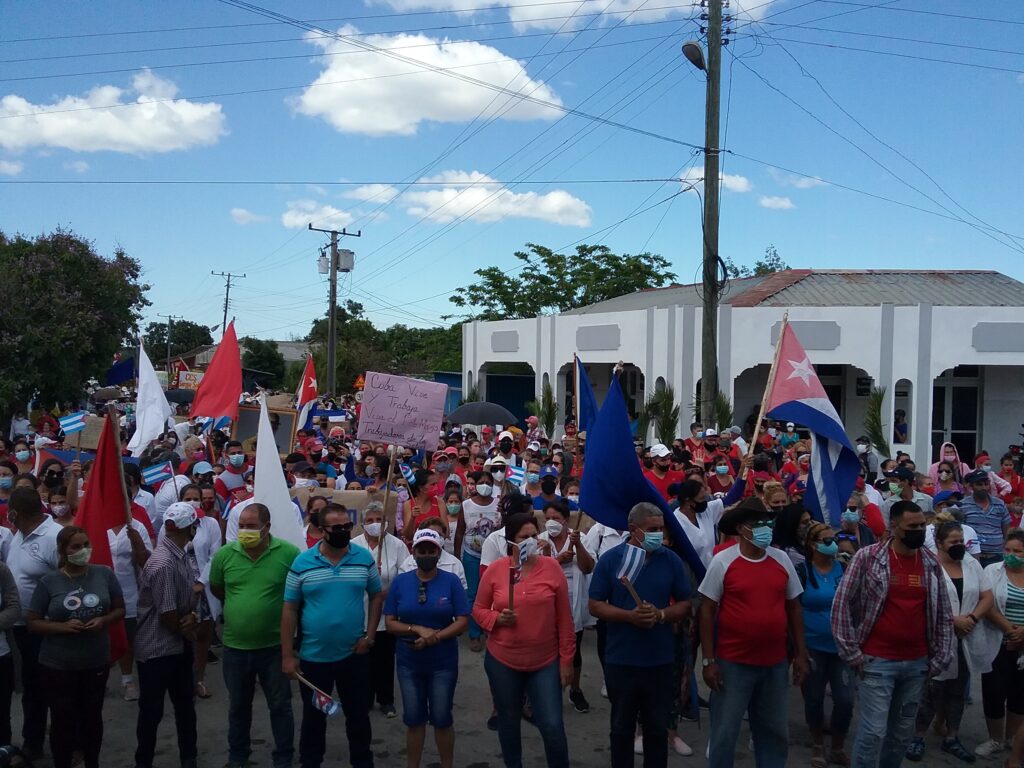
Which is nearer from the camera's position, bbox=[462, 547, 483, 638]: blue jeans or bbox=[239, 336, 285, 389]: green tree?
bbox=[462, 547, 483, 638]: blue jeans

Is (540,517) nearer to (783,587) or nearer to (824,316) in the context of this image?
(783,587)

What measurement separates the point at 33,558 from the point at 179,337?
94.6 meters

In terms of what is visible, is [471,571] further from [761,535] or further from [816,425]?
[761,535]

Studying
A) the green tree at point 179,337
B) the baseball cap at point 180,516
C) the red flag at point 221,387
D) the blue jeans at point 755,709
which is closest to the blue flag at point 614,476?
the blue jeans at point 755,709

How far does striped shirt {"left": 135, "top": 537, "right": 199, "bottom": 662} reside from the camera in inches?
198

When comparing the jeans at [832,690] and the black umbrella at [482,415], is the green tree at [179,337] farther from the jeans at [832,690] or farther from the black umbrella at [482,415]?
the jeans at [832,690]

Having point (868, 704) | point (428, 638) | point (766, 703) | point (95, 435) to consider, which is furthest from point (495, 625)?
point (95, 435)

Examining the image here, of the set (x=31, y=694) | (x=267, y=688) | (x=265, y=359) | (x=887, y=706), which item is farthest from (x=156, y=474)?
(x=265, y=359)

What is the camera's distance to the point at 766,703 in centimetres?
457

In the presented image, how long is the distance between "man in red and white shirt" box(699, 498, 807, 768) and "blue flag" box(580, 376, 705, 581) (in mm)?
568

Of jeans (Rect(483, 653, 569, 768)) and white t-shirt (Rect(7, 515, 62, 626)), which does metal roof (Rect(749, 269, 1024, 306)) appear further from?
white t-shirt (Rect(7, 515, 62, 626))

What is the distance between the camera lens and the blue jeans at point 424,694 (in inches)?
192

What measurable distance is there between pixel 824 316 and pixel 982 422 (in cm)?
500

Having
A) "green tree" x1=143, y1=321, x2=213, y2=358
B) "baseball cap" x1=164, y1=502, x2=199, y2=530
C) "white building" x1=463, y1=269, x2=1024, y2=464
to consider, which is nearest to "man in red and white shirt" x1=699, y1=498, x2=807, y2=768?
"baseball cap" x1=164, y1=502, x2=199, y2=530
